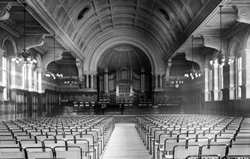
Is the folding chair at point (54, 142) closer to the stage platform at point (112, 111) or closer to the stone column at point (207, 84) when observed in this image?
the stone column at point (207, 84)

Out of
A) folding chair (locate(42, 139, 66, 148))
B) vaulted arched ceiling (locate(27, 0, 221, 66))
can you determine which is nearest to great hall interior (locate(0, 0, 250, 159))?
folding chair (locate(42, 139, 66, 148))

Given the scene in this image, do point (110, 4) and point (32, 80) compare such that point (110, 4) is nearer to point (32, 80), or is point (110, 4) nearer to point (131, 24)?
point (131, 24)

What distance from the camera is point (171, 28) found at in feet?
71.4

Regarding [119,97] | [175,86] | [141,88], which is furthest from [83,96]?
[175,86]

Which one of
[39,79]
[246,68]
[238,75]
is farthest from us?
[39,79]

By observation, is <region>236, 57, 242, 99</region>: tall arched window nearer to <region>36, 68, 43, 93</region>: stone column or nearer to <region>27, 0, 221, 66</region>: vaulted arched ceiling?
<region>27, 0, 221, 66</region>: vaulted arched ceiling

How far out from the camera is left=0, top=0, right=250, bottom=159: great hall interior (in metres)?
7.36

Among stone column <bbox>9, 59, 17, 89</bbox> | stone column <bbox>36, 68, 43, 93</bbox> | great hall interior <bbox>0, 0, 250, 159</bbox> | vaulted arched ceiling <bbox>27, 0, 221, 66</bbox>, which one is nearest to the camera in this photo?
great hall interior <bbox>0, 0, 250, 159</bbox>

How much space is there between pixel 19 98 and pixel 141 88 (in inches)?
688

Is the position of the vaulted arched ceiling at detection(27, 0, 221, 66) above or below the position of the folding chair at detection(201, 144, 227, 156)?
above

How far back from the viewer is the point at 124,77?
3322 centimetres

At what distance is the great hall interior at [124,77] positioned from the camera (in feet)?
24.1

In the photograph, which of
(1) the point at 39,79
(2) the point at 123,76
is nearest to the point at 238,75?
(1) the point at 39,79

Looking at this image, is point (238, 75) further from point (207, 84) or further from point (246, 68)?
point (207, 84)
